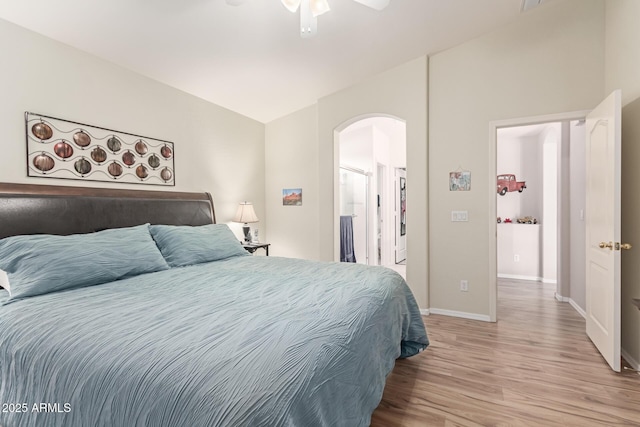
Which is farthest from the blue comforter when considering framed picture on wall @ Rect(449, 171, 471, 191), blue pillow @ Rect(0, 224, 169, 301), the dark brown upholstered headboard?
framed picture on wall @ Rect(449, 171, 471, 191)

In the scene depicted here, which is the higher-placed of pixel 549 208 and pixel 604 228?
pixel 549 208

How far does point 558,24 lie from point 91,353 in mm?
4330

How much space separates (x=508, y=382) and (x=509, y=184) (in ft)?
14.6

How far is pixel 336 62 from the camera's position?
3.40 metres

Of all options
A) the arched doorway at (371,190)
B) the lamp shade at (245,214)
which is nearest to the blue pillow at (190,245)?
the lamp shade at (245,214)

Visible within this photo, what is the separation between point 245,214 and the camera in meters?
4.15

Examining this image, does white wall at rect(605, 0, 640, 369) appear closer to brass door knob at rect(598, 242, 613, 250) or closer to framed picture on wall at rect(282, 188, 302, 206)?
brass door knob at rect(598, 242, 613, 250)

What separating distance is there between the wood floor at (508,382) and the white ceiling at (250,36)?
2822mm

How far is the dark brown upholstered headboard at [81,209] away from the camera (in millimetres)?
2211

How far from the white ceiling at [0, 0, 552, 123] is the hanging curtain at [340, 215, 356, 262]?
2.21 metres

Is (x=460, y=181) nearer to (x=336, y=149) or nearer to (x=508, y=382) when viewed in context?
(x=336, y=149)

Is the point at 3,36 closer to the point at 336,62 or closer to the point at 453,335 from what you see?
the point at 336,62

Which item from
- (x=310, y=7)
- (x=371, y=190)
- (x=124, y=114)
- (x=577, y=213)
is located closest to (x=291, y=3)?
(x=310, y=7)

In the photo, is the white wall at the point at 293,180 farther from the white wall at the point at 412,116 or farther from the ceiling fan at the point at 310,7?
the ceiling fan at the point at 310,7
